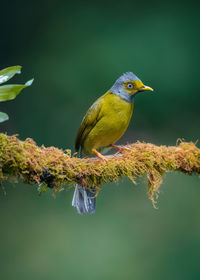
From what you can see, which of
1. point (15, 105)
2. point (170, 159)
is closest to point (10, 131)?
point (15, 105)

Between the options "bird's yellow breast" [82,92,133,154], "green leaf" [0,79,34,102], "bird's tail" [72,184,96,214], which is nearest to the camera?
"green leaf" [0,79,34,102]

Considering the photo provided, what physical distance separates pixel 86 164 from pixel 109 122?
785 millimetres

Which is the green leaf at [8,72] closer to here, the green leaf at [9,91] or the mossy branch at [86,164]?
the green leaf at [9,91]

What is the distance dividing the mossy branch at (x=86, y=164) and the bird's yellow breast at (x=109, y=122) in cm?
28

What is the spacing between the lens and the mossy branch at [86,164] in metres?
1.98

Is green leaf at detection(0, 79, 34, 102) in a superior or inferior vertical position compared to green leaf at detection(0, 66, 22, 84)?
inferior

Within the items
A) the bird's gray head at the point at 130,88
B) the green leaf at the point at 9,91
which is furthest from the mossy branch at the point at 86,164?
the bird's gray head at the point at 130,88

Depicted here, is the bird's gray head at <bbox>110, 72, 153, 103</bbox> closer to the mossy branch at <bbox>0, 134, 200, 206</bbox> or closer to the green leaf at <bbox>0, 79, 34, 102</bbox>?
the mossy branch at <bbox>0, 134, 200, 206</bbox>

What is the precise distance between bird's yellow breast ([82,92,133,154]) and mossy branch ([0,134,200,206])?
0.28 meters

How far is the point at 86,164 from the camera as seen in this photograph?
2.28m

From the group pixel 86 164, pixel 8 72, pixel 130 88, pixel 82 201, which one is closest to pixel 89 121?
pixel 130 88

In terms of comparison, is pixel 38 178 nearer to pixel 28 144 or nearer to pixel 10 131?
pixel 28 144

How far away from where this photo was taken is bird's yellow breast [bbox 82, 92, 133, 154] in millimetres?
3004

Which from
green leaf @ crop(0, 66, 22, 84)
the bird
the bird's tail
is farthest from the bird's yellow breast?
green leaf @ crop(0, 66, 22, 84)
